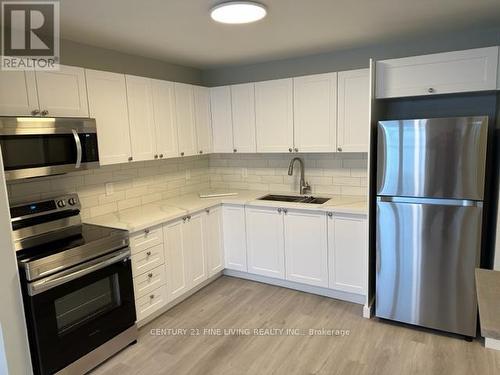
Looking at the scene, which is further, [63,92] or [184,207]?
[184,207]

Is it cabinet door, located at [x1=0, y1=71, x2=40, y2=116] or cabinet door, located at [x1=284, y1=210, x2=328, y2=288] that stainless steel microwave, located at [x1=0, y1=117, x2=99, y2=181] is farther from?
cabinet door, located at [x1=284, y1=210, x2=328, y2=288]

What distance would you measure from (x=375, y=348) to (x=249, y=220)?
1579 millimetres

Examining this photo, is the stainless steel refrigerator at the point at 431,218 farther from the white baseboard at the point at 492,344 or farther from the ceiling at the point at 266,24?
the ceiling at the point at 266,24

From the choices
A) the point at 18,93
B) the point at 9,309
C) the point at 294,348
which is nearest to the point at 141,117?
the point at 18,93

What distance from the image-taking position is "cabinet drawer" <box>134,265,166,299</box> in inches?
107

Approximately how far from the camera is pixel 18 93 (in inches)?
85.9

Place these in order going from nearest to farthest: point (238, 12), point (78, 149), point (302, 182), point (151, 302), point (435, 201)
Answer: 1. point (238, 12)
2. point (78, 149)
3. point (435, 201)
4. point (151, 302)
5. point (302, 182)

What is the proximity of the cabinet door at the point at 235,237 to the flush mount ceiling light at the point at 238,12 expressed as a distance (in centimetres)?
183

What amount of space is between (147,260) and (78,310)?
63 centimetres

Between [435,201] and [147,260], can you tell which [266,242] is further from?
[435,201]

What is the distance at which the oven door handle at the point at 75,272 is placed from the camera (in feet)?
6.53

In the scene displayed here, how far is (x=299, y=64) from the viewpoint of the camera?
3.60 meters

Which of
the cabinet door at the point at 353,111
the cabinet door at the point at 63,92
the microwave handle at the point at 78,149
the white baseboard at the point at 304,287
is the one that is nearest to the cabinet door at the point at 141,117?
the cabinet door at the point at 63,92

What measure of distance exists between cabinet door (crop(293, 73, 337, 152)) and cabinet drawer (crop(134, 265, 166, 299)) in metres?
1.74
